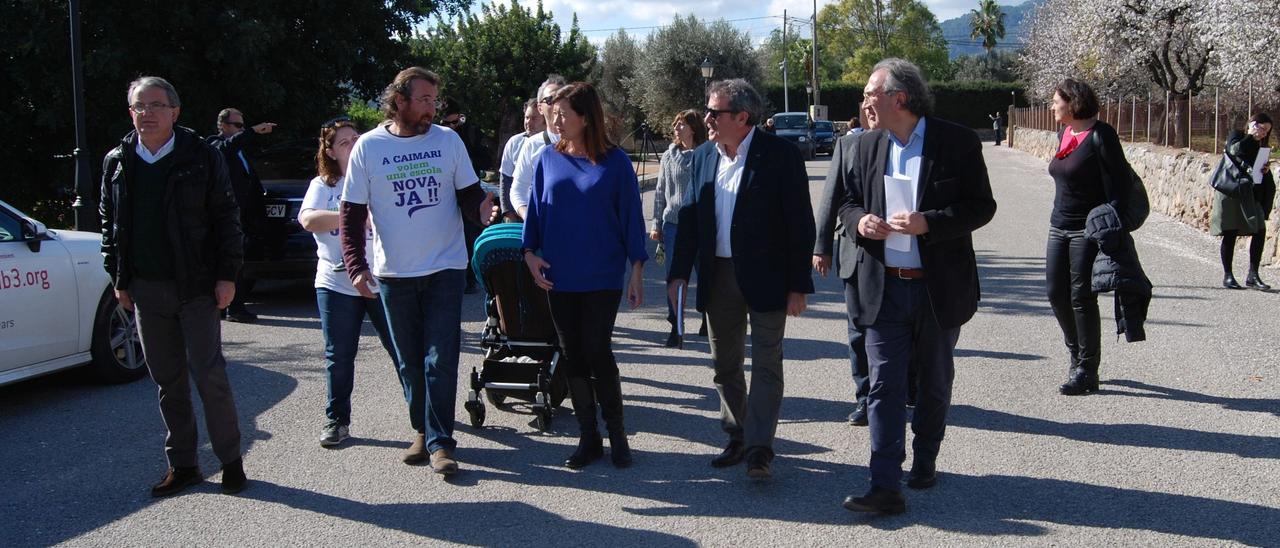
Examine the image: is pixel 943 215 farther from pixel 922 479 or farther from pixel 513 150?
pixel 513 150

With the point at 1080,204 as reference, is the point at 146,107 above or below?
above

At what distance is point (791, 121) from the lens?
153 feet

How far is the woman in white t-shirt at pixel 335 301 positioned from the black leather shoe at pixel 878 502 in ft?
8.41

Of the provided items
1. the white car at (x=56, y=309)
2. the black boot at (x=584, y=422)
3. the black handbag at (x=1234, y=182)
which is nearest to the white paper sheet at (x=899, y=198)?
the black boot at (x=584, y=422)

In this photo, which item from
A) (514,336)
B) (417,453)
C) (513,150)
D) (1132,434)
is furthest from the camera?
(513,150)

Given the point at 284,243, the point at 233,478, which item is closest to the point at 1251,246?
the point at 284,243

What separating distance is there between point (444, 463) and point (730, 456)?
1371 mm

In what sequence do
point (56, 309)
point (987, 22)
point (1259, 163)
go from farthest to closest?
point (987, 22) < point (1259, 163) < point (56, 309)

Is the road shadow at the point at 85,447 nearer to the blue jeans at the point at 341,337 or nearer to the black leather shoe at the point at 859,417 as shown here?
the blue jeans at the point at 341,337

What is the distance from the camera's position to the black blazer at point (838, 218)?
505 cm

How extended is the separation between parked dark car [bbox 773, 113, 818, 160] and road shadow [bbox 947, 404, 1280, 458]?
1364 inches

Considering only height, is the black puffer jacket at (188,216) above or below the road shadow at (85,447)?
above

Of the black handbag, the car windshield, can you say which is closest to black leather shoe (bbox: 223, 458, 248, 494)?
the black handbag

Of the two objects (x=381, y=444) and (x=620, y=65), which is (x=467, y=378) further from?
(x=620, y=65)
